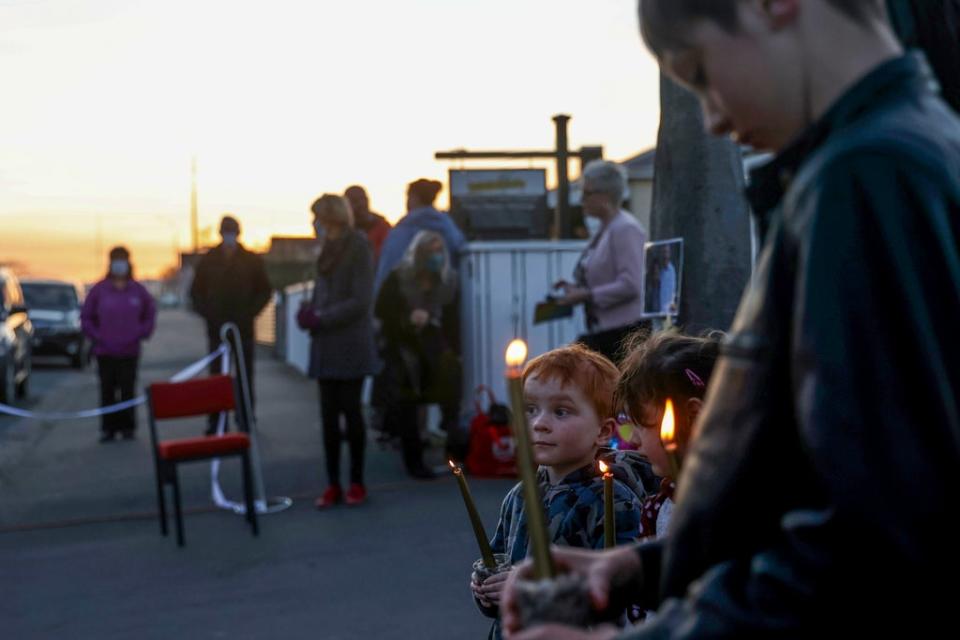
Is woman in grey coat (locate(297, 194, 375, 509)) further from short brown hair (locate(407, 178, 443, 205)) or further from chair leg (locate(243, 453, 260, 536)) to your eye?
short brown hair (locate(407, 178, 443, 205))

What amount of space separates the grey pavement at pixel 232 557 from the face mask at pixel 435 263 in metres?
1.51

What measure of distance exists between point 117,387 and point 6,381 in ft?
13.7

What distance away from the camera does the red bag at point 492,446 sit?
27.8 feet

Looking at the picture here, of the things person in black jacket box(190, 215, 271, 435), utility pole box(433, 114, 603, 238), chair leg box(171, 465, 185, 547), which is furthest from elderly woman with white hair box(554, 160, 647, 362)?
person in black jacket box(190, 215, 271, 435)

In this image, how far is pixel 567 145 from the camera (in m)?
11.6

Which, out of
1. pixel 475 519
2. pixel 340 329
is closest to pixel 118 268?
pixel 340 329

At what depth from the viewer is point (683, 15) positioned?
3.66 feet

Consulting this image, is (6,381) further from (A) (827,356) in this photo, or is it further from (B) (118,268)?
(A) (827,356)

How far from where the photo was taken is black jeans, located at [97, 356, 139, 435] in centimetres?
1216

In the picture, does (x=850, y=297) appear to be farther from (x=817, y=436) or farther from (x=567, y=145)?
(x=567, y=145)

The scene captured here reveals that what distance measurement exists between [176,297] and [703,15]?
439ft

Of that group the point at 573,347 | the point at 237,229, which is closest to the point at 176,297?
the point at 237,229

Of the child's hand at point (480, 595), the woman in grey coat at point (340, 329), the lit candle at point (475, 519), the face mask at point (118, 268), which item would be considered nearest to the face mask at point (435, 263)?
the woman in grey coat at point (340, 329)

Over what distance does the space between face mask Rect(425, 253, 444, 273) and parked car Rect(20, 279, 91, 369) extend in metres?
18.7
